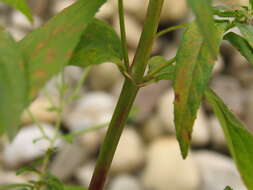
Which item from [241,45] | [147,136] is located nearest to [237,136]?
[241,45]

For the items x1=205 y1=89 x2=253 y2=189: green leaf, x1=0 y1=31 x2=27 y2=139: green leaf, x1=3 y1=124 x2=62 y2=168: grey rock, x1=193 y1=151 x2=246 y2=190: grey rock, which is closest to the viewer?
x1=0 y1=31 x2=27 y2=139: green leaf

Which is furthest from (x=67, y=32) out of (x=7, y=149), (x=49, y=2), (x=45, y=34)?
(x=49, y=2)

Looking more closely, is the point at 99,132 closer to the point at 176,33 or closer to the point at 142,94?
the point at 142,94

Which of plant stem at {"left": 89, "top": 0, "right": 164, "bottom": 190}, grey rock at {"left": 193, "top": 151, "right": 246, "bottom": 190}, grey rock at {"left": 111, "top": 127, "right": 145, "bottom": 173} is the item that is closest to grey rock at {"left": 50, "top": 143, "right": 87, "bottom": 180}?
grey rock at {"left": 111, "top": 127, "right": 145, "bottom": 173}

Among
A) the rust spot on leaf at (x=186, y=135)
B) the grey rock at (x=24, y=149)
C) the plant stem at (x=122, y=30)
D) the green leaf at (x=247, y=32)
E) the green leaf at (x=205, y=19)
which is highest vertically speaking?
the grey rock at (x=24, y=149)

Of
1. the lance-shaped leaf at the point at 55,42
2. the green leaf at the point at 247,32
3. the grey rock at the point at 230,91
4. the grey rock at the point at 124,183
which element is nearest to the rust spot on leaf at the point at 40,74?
the lance-shaped leaf at the point at 55,42

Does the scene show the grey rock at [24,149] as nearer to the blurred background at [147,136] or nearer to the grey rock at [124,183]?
the blurred background at [147,136]

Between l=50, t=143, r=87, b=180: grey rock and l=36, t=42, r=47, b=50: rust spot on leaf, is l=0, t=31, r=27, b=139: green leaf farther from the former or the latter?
l=50, t=143, r=87, b=180: grey rock

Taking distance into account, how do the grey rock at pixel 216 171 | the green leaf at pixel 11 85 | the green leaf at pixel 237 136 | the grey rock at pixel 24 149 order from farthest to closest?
1. the grey rock at pixel 24 149
2. the grey rock at pixel 216 171
3. the green leaf at pixel 237 136
4. the green leaf at pixel 11 85
